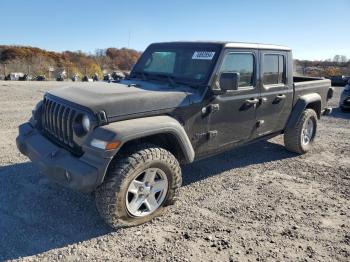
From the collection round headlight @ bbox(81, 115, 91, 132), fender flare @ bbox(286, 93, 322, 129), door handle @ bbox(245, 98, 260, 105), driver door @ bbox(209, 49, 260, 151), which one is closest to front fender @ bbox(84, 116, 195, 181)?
round headlight @ bbox(81, 115, 91, 132)

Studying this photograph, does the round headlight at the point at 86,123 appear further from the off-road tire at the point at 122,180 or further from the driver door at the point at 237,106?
the driver door at the point at 237,106

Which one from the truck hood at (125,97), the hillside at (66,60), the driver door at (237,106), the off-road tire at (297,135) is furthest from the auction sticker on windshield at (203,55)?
the hillside at (66,60)

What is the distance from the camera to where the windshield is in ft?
13.7

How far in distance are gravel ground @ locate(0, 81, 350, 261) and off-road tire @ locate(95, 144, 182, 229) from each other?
0.55 feet

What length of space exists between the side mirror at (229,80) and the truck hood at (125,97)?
0.37m

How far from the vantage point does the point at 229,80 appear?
12.6 feet

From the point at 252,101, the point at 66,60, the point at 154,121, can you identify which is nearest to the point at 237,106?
the point at 252,101

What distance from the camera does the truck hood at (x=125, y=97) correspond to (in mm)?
3297

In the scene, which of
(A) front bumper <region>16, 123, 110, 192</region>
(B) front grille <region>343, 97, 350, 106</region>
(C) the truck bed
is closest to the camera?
(A) front bumper <region>16, 123, 110, 192</region>

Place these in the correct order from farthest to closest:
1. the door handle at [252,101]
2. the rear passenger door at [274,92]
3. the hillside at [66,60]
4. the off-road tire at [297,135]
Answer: the hillside at [66,60] → the off-road tire at [297,135] → the rear passenger door at [274,92] → the door handle at [252,101]

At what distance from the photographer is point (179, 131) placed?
359 cm

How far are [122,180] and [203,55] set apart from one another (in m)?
1.96

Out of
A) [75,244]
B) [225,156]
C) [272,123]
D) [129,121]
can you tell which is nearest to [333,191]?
[272,123]

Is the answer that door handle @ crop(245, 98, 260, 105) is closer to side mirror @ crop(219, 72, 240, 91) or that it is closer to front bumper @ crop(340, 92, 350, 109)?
side mirror @ crop(219, 72, 240, 91)
